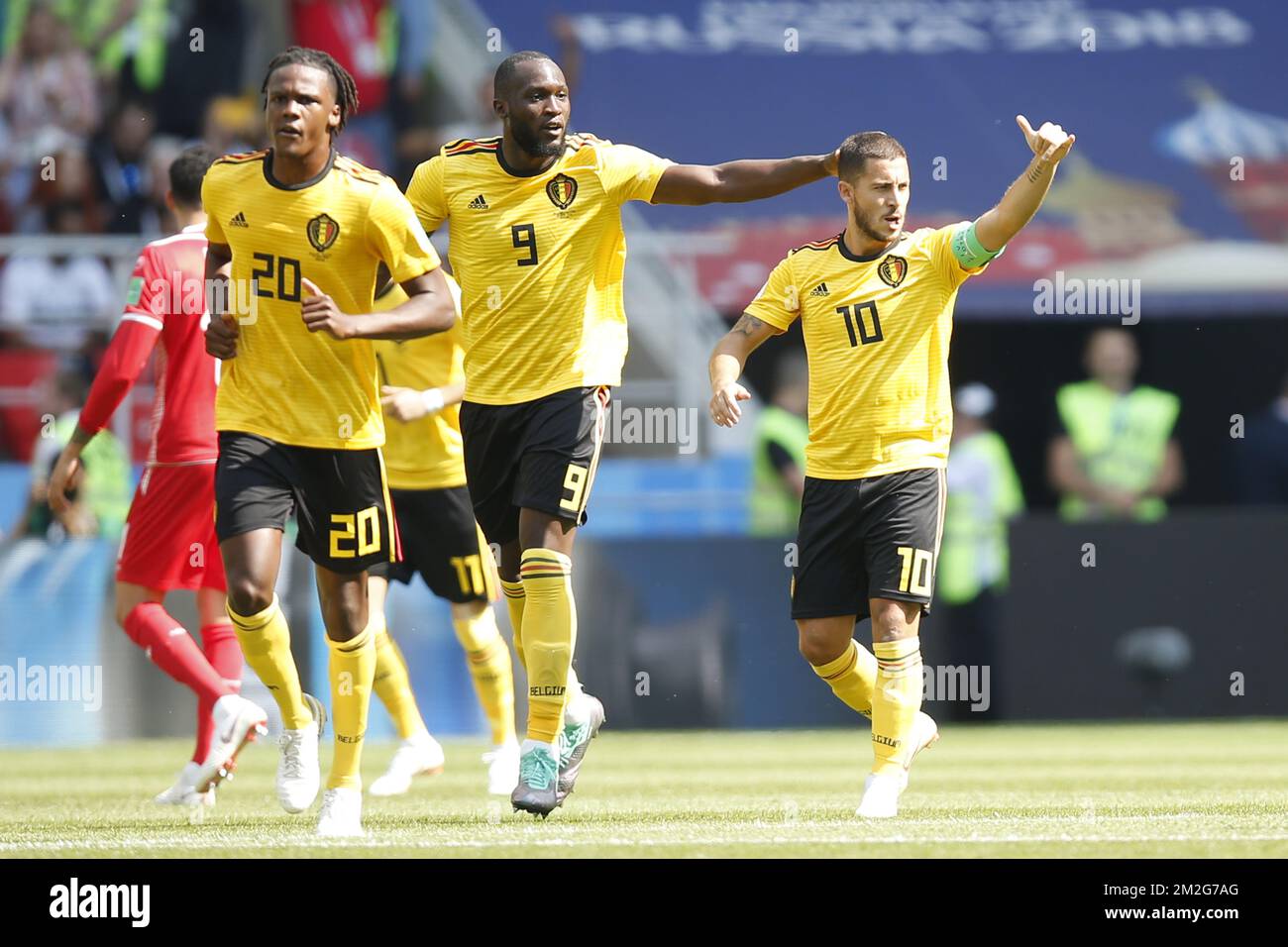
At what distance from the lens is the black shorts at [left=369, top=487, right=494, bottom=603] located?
8172 mm

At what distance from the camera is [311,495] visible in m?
5.95

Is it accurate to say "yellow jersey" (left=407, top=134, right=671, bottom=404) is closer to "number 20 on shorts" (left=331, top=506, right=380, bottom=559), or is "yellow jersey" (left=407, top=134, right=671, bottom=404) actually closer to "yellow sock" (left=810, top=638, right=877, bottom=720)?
"number 20 on shorts" (left=331, top=506, right=380, bottom=559)

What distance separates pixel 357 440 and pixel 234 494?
0.40 meters

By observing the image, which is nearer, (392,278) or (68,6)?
(392,278)

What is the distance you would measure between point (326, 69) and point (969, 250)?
212cm

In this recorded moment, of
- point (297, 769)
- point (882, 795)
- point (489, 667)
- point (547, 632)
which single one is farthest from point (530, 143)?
point (489, 667)

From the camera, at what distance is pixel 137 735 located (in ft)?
37.6

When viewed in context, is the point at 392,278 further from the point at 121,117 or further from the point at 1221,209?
the point at 1221,209

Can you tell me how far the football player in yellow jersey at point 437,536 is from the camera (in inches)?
316

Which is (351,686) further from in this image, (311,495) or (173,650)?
(173,650)

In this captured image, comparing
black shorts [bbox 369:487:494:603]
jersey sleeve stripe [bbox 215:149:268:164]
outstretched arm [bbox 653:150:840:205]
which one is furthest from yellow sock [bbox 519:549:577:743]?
black shorts [bbox 369:487:494:603]

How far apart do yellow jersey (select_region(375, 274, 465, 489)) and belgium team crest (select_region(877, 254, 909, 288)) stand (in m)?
2.18

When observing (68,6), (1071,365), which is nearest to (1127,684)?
(1071,365)

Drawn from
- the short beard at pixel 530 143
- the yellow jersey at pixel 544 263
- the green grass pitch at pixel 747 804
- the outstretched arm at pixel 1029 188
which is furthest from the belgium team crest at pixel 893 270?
the green grass pitch at pixel 747 804
